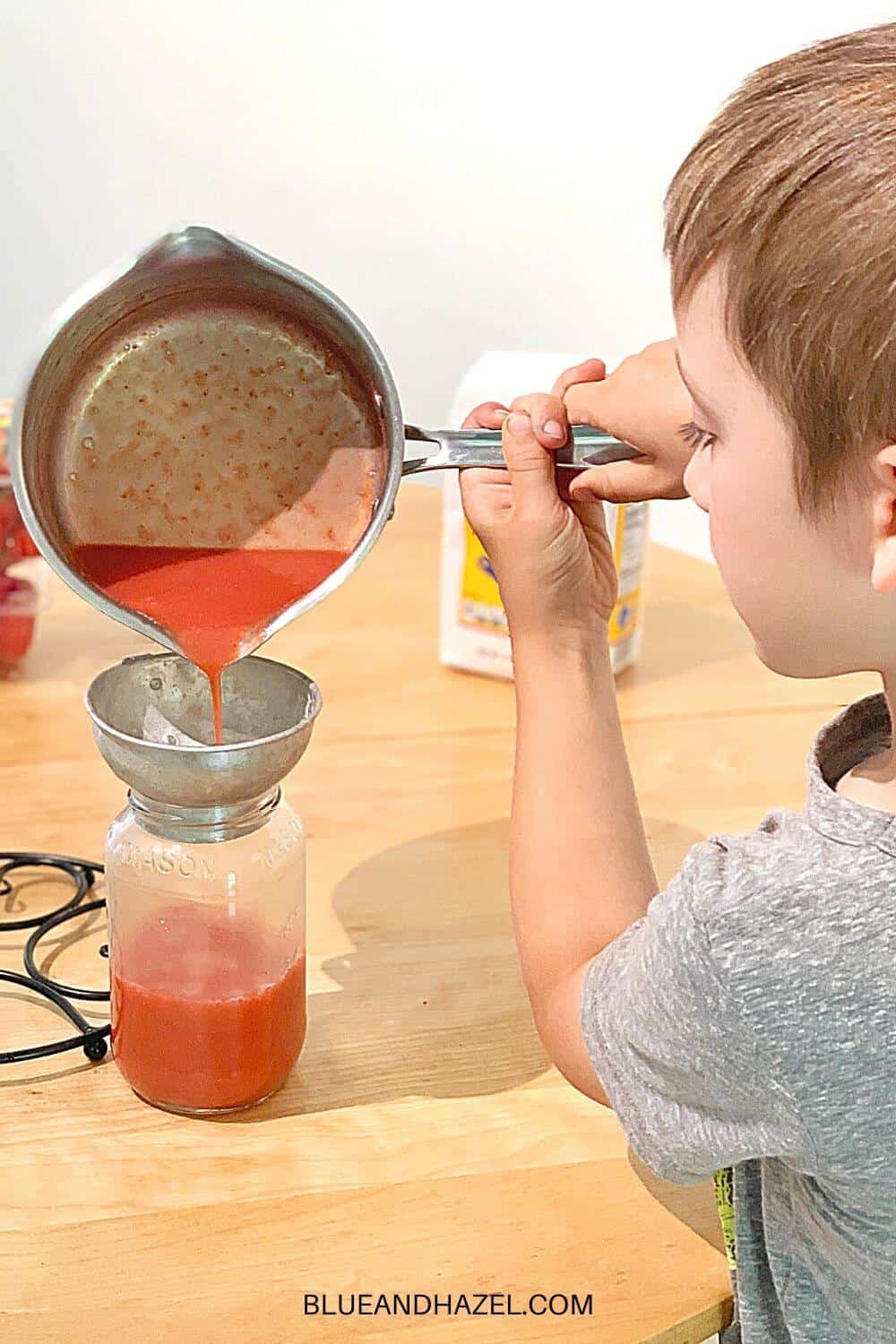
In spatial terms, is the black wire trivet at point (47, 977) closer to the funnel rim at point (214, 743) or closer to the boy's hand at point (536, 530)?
the funnel rim at point (214, 743)

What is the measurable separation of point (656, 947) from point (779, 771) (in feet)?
1.57

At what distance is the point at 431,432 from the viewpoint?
2.48ft

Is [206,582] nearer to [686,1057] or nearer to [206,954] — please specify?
[206,954]

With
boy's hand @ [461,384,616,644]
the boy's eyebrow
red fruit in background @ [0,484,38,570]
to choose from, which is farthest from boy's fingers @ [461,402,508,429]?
red fruit in background @ [0,484,38,570]

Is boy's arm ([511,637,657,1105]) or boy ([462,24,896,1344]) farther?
boy's arm ([511,637,657,1105])

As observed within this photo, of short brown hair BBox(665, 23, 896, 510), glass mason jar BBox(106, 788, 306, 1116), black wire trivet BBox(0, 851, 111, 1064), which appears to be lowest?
black wire trivet BBox(0, 851, 111, 1064)

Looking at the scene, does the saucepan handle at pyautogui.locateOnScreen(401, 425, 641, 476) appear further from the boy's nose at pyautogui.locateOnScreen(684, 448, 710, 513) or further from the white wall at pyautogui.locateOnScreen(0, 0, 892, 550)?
the white wall at pyautogui.locateOnScreen(0, 0, 892, 550)

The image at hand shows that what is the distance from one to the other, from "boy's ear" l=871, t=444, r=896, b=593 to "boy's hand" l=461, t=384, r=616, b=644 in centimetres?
23

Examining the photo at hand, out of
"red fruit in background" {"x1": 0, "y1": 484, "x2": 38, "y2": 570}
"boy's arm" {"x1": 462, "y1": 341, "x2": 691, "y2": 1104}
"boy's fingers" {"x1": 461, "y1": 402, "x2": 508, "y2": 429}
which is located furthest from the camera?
"red fruit in background" {"x1": 0, "y1": 484, "x2": 38, "y2": 570}

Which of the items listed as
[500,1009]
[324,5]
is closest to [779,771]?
[500,1009]

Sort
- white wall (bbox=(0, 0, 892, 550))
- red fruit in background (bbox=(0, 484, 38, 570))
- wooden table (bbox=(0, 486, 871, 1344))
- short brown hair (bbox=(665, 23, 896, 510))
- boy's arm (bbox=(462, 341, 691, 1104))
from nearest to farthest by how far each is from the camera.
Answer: short brown hair (bbox=(665, 23, 896, 510)) → wooden table (bbox=(0, 486, 871, 1344)) → boy's arm (bbox=(462, 341, 691, 1104)) → red fruit in background (bbox=(0, 484, 38, 570)) → white wall (bbox=(0, 0, 892, 550))

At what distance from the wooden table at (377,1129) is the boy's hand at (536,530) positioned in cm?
18

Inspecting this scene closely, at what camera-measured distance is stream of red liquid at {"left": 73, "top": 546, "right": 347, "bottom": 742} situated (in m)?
0.73

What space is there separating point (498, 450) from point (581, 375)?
0.21 ft
